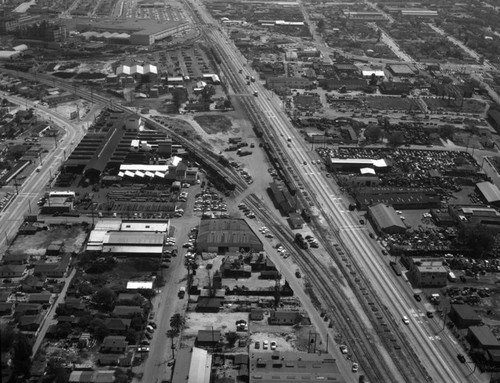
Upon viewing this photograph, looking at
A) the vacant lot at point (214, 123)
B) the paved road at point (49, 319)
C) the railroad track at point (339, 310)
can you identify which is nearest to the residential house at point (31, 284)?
the paved road at point (49, 319)

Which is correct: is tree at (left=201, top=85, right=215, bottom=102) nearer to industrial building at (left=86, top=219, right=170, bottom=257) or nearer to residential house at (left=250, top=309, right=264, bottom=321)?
industrial building at (left=86, top=219, right=170, bottom=257)

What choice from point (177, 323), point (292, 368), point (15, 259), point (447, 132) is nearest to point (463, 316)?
point (292, 368)

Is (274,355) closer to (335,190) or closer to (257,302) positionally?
(257,302)

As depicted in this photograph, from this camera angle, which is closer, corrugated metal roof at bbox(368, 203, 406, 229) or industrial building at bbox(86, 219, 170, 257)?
industrial building at bbox(86, 219, 170, 257)

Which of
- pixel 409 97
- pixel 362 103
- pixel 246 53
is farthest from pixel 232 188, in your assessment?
pixel 246 53

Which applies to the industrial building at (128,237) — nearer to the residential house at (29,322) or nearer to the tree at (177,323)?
the tree at (177,323)

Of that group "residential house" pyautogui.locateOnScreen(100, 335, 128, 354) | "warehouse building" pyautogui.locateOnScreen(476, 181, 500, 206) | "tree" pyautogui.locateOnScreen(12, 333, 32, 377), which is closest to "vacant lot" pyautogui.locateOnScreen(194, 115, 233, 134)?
"warehouse building" pyautogui.locateOnScreen(476, 181, 500, 206)
